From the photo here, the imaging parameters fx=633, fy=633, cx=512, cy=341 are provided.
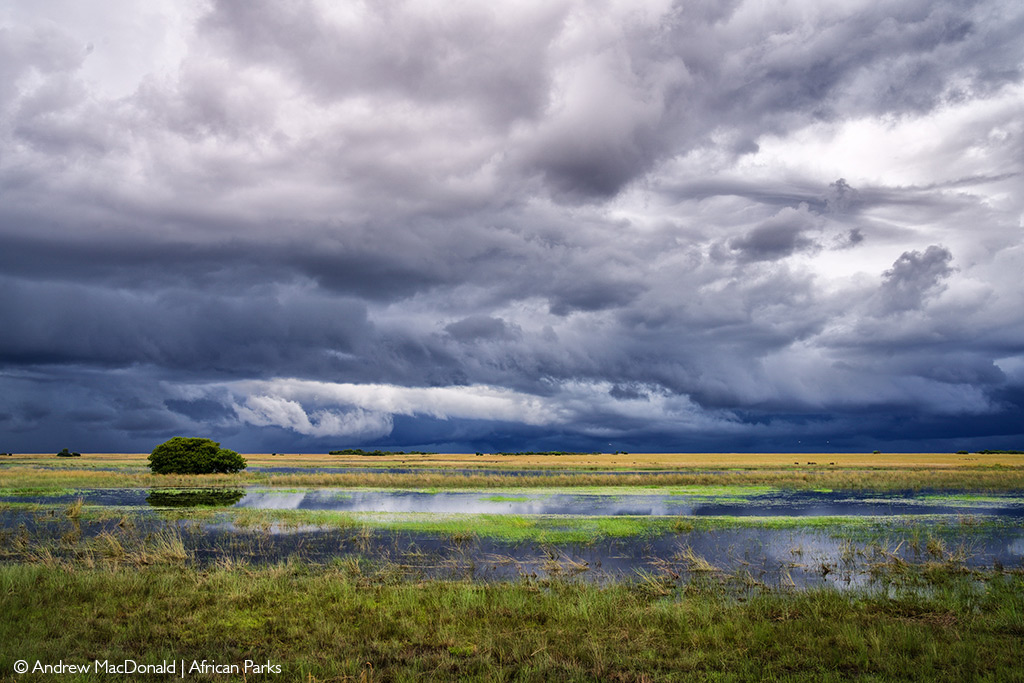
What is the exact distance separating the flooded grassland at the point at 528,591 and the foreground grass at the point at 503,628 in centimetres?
8

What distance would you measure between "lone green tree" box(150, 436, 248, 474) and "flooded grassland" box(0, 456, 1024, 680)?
127 feet

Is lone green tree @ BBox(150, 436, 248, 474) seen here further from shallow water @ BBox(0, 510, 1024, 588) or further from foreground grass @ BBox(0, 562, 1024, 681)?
foreground grass @ BBox(0, 562, 1024, 681)

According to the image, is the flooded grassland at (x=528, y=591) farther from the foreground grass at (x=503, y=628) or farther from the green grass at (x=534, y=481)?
the green grass at (x=534, y=481)

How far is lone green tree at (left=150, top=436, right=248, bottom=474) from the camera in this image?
83.6 m

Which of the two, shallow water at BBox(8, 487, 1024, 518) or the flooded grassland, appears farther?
shallow water at BBox(8, 487, 1024, 518)

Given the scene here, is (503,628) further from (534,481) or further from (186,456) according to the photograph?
(186,456)

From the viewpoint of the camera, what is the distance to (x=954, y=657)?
13.0 m

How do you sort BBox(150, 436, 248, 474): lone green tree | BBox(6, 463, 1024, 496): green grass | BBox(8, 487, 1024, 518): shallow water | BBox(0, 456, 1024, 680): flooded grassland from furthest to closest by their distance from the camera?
BBox(150, 436, 248, 474): lone green tree, BBox(6, 463, 1024, 496): green grass, BBox(8, 487, 1024, 518): shallow water, BBox(0, 456, 1024, 680): flooded grassland

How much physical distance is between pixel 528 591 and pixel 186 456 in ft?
256

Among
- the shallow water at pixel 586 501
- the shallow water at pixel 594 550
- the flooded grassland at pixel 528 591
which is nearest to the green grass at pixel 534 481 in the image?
the shallow water at pixel 586 501

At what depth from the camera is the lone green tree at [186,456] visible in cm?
8362

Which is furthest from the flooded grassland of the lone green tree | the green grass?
the lone green tree

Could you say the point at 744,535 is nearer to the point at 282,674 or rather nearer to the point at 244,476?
the point at 282,674

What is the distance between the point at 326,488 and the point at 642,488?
3648 cm
